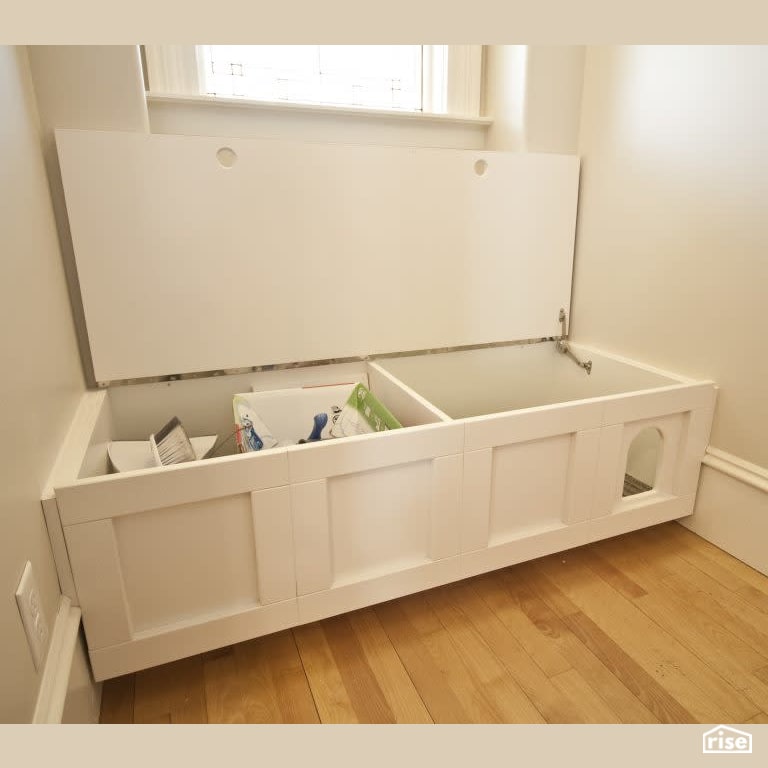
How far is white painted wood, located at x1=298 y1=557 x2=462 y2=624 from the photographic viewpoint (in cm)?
101

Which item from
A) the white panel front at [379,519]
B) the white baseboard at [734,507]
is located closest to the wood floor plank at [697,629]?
the white baseboard at [734,507]

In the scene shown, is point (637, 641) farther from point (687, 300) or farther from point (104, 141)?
point (104, 141)

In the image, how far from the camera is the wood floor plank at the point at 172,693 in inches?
35.8

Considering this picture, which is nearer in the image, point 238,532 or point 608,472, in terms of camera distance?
point 238,532

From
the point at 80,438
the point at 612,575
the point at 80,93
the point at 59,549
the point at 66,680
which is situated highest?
the point at 80,93

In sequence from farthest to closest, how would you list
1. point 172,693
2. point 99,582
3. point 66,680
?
point 172,693 → point 99,582 → point 66,680

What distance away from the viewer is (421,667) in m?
1.00

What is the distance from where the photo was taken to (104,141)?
112 centimetres

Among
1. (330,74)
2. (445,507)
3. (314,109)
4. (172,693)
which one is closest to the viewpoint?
(172,693)

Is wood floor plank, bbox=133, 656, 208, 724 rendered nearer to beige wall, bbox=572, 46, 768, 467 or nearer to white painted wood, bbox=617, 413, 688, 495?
white painted wood, bbox=617, 413, 688, 495

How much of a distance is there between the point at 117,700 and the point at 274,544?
40cm

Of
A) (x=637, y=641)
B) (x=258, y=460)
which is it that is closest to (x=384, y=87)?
(x=258, y=460)

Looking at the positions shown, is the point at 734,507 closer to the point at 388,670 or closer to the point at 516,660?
the point at 516,660

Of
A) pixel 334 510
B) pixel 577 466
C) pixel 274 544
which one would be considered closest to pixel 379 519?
pixel 334 510
